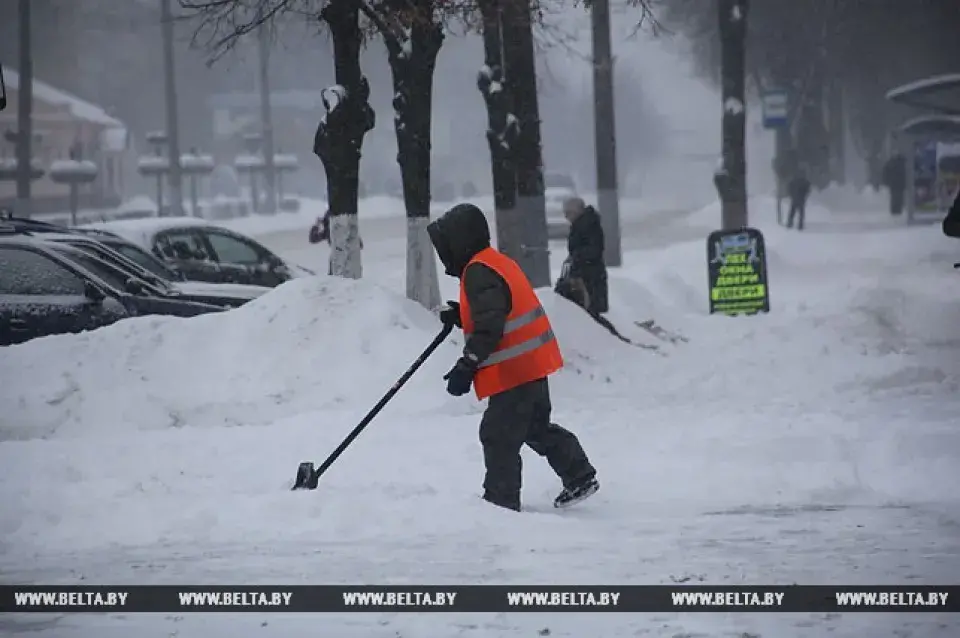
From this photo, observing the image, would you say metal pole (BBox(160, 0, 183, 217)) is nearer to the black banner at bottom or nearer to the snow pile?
the snow pile

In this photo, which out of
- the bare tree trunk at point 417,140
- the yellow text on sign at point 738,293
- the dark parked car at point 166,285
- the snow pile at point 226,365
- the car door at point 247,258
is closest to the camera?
the snow pile at point 226,365

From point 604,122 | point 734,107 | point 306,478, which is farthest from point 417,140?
point 734,107

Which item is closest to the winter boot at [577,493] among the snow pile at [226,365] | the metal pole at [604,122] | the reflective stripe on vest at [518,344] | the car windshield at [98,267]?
the reflective stripe on vest at [518,344]

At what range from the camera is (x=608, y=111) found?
72.0 feet

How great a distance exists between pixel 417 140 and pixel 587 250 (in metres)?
2.79

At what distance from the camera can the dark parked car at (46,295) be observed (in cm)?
1258

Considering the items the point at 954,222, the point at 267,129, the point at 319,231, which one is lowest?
the point at 319,231

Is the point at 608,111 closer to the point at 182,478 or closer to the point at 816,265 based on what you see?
the point at 816,265

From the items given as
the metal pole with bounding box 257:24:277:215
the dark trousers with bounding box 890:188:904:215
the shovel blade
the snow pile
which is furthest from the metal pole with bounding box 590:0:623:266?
the metal pole with bounding box 257:24:277:215

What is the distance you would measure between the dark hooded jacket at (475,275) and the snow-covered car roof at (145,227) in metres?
9.24

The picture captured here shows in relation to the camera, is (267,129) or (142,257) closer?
(142,257)

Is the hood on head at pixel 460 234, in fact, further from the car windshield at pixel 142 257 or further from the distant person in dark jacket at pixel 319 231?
the distant person in dark jacket at pixel 319 231

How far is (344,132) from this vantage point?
13086 mm

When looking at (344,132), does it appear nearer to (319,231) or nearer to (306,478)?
(306,478)
